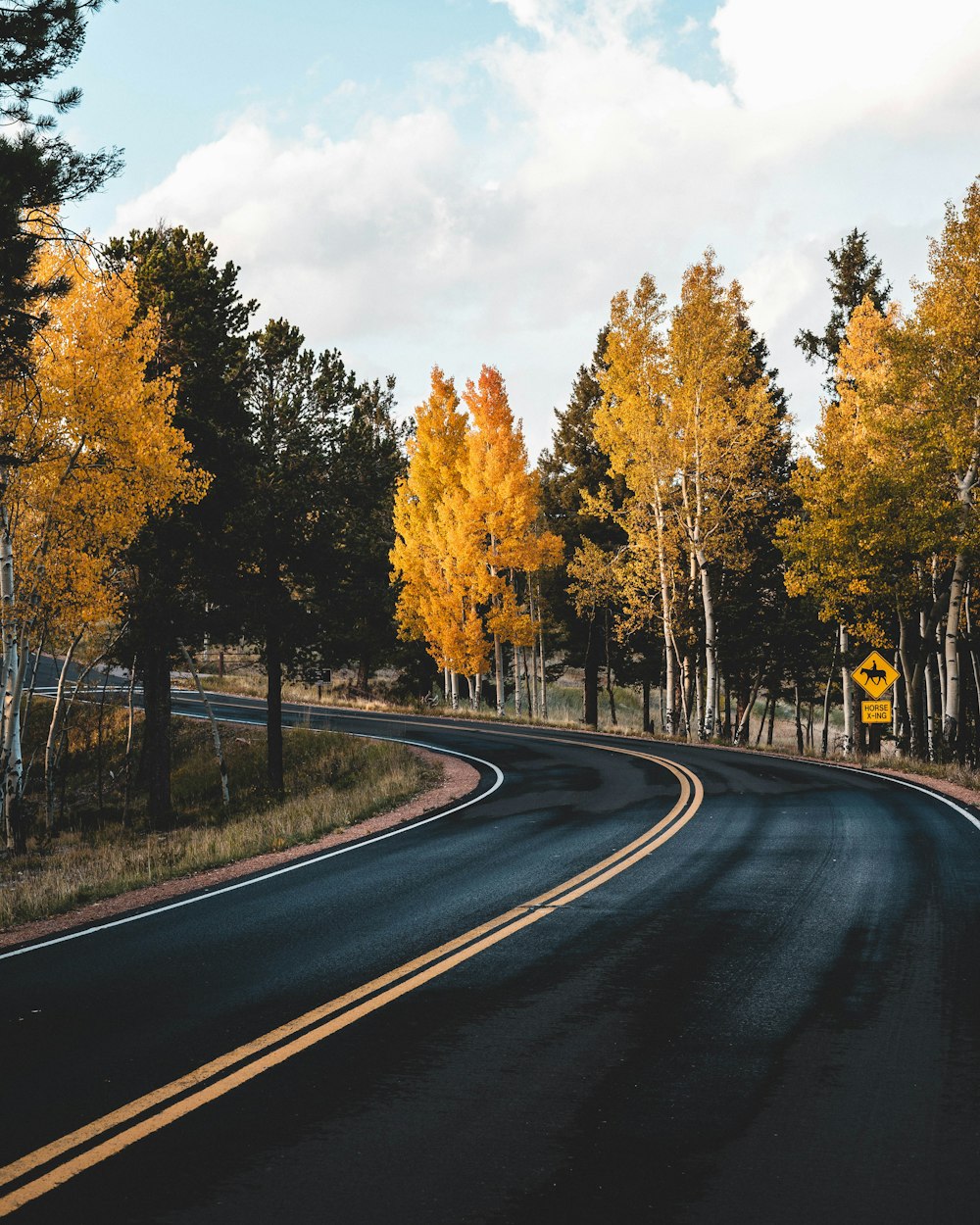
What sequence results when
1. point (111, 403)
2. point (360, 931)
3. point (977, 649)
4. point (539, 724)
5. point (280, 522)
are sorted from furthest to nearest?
1. point (539, 724)
2. point (977, 649)
3. point (280, 522)
4. point (111, 403)
5. point (360, 931)

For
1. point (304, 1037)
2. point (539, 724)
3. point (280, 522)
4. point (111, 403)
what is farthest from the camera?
point (539, 724)

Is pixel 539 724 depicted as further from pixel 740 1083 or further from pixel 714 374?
pixel 740 1083

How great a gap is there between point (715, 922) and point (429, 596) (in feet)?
97.6

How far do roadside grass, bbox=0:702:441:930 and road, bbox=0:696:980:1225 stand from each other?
7.93 feet

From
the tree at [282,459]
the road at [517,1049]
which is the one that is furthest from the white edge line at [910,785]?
the tree at [282,459]

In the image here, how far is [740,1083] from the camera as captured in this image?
5.06 m

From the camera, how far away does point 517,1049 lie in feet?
18.4

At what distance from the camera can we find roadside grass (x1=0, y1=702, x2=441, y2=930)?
12484mm

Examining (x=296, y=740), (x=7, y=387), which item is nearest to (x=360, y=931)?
(x=7, y=387)

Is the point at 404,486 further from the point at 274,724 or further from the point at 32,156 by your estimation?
the point at 32,156

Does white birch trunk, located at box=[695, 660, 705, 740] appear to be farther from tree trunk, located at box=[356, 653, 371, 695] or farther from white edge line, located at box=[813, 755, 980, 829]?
tree trunk, located at box=[356, 653, 371, 695]

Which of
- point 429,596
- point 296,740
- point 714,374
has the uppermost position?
point 714,374

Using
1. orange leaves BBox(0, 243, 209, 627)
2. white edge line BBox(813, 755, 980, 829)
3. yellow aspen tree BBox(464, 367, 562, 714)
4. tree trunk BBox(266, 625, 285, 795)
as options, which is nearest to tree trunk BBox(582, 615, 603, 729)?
yellow aspen tree BBox(464, 367, 562, 714)

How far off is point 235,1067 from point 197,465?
1989 centimetres
